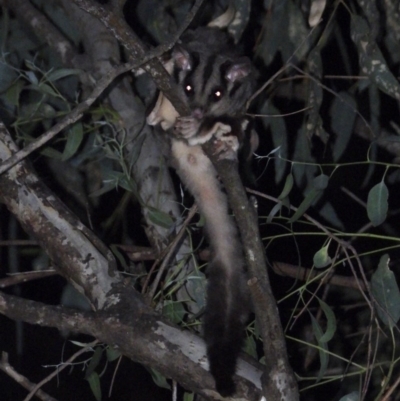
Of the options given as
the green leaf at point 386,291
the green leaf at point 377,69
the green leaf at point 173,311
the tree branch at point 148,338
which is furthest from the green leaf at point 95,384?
the green leaf at point 377,69

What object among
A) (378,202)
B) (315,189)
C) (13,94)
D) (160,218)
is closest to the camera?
(378,202)

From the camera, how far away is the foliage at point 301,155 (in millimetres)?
2779

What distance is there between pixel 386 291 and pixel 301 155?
1.00 meters

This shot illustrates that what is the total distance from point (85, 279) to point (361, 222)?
7.88 feet

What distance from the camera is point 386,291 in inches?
96.7

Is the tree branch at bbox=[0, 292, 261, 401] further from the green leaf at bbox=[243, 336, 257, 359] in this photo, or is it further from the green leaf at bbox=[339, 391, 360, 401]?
the green leaf at bbox=[243, 336, 257, 359]

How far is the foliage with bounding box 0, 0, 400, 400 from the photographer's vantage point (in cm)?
278

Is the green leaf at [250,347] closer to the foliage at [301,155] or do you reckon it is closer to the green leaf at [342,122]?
the foliage at [301,155]

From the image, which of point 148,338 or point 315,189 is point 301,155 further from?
point 148,338

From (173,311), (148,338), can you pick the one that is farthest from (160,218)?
(148,338)

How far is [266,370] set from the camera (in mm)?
2246

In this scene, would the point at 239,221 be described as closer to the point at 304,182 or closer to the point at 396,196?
the point at 304,182

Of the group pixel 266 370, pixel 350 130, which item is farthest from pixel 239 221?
pixel 350 130

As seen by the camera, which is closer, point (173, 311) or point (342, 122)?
point (173, 311)
